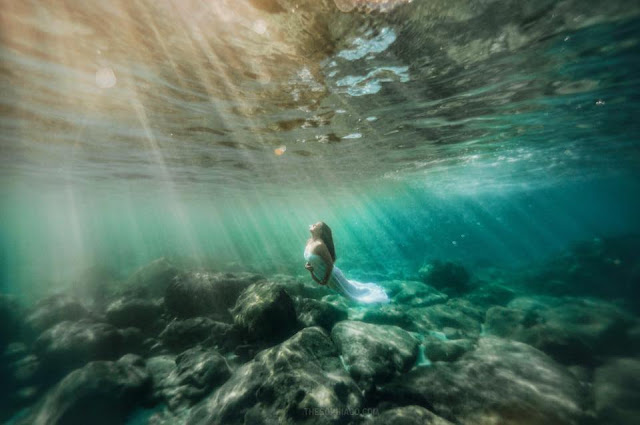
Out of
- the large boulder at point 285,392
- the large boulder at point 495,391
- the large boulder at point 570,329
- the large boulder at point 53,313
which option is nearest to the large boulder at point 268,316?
the large boulder at point 285,392

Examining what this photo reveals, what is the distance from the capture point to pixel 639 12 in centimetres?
598

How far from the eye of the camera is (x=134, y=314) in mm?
10867

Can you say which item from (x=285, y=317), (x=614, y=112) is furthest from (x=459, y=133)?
(x=285, y=317)

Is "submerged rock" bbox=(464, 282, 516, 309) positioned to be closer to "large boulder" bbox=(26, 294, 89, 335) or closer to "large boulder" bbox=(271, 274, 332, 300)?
"large boulder" bbox=(271, 274, 332, 300)

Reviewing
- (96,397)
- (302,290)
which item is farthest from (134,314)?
(302,290)

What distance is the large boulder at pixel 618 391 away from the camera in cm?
575

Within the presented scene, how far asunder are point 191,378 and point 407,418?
5.30m

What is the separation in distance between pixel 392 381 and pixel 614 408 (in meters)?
4.97

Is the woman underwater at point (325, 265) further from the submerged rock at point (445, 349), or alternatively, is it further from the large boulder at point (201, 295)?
the large boulder at point (201, 295)

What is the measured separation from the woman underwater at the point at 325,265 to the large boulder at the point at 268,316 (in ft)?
8.53

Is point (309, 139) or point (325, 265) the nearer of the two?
point (325, 265)

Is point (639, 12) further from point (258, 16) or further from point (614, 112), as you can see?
point (614, 112)

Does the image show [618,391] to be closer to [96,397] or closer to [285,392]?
[285,392]

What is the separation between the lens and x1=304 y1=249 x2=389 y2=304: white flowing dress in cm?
607
